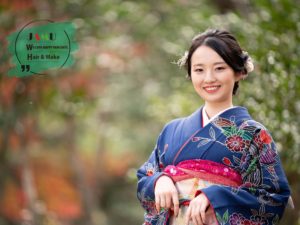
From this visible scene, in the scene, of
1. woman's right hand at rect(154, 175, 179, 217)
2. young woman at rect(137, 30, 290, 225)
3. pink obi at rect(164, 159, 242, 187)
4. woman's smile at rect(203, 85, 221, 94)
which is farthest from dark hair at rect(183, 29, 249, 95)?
woman's right hand at rect(154, 175, 179, 217)

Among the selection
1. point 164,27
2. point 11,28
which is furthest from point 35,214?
point 164,27

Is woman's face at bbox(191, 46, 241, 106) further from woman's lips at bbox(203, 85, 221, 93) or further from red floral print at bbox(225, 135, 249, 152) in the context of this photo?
red floral print at bbox(225, 135, 249, 152)

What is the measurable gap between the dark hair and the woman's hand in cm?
54

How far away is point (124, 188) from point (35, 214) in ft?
19.1

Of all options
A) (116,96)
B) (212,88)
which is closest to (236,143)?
(212,88)

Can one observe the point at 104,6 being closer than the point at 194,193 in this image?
No

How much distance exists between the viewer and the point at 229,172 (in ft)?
7.19

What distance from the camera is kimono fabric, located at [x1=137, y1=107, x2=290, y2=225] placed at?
2146 mm

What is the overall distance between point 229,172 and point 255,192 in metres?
0.12

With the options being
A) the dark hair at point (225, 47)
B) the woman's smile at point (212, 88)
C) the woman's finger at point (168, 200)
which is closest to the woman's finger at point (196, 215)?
the woman's finger at point (168, 200)

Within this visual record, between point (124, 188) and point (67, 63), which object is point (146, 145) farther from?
point (67, 63)

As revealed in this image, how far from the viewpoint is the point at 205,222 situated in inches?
85.7

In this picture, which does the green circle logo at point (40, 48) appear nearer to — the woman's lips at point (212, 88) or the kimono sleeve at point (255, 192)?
the woman's lips at point (212, 88)

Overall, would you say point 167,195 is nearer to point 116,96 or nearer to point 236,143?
point 236,143
